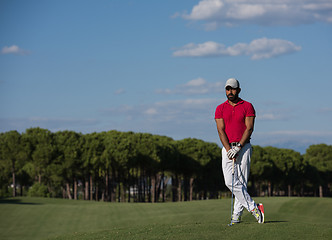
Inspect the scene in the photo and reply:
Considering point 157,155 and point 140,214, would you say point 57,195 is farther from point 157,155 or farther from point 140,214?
point 140,214

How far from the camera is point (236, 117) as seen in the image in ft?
47.8

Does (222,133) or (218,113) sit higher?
(218,113)

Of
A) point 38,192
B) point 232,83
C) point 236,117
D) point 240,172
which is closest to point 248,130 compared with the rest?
point 236,117

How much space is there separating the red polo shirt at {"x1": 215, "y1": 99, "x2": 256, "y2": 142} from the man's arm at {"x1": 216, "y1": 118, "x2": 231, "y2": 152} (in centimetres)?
9

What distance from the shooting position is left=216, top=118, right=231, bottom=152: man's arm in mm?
14414

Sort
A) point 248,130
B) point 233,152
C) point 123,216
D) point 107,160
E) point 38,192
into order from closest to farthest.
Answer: point 233,152 < point 248,130 < point 123,216 < point 107,160 < point 38,192

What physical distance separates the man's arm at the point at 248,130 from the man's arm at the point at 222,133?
434 millimetres

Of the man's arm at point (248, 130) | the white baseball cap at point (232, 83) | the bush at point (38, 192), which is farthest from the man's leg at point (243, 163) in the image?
the bush at point (38, 192)

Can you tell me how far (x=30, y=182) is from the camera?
371 feet

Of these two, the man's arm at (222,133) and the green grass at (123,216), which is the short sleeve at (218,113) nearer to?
the man's arm at (222,133)

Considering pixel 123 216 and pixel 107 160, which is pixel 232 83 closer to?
pixel 123 216

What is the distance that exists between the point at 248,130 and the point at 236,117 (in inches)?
19.9

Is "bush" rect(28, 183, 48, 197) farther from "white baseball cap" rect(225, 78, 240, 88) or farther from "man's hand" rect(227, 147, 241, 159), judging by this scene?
"man's hand" rect(227, 147, 241, 159)

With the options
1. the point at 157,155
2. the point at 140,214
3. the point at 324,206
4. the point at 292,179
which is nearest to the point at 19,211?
the point at 140,214
